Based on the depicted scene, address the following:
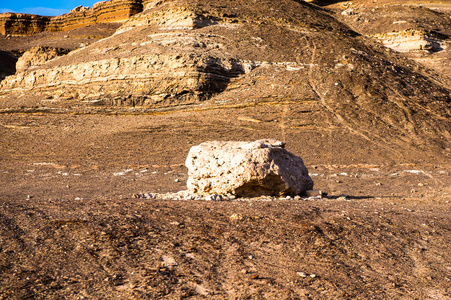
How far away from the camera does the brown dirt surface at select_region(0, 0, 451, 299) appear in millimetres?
3441

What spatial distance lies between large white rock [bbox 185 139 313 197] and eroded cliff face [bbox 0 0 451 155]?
8274 millimetres

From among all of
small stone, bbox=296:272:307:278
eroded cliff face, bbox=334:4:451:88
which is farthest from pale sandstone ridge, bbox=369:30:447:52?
small stone, bbox=296:272:307:278

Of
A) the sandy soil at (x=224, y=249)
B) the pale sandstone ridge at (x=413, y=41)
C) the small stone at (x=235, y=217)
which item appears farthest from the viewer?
the pale sandstone ridge at (x=413, y=41)

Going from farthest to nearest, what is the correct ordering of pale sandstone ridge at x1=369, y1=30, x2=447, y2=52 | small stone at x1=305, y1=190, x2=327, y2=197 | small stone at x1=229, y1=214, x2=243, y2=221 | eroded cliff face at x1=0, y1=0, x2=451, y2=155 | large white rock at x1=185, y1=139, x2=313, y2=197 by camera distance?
pale sandstone ridge at x1=369, y1=30, x2=447, y2=52
eroded cliff face at x1=0, y1=0, x2=451, y2=155
small stone at x1=305, y1=190, x2=327, y2=197
large white rock at x1=185, y1=139, x2=313, y2=197
small stone at x1=229, y1=214, x2=243, y2=221

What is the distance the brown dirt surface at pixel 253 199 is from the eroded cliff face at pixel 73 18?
23634mm

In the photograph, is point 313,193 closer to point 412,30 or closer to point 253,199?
point 253,199

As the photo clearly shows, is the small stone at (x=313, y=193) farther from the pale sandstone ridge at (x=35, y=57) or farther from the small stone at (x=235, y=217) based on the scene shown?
the pale sandstone ridge at (x=35, y=57)

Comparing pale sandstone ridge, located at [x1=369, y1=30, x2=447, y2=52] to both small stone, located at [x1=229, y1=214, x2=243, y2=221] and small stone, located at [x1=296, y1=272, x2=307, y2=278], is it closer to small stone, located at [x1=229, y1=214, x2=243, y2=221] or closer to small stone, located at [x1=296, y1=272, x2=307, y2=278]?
small stone, located at [x1=229, y1=214, x2=243, y2=221]

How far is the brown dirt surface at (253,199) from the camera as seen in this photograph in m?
3.44

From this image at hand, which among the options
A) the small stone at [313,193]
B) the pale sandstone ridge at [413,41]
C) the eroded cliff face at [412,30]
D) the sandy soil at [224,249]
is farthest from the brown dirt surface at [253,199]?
the pale sandstone ridge at [413,41]

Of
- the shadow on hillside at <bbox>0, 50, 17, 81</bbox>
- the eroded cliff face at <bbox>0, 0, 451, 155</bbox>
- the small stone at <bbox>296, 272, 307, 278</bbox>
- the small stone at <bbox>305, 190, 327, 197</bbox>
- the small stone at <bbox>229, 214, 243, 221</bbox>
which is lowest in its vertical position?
the small stone at <bbox>305, 190, 327, 197</bbox>

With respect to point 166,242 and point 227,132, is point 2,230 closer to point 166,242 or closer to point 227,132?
point 166,242

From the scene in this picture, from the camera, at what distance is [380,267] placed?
381cm

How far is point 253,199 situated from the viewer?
612 cm
